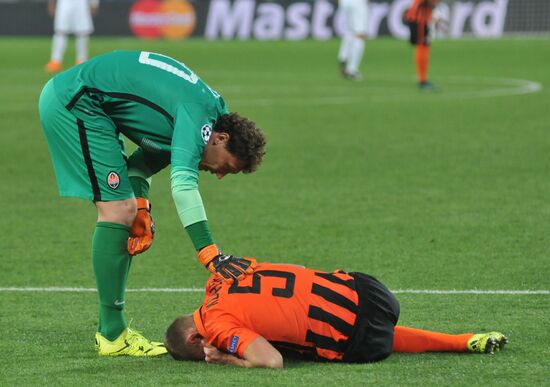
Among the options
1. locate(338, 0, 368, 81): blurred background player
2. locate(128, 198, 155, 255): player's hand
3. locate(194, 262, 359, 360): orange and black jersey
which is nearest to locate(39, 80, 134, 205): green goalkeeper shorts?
locate(128, 198, 155, 255): player's hand

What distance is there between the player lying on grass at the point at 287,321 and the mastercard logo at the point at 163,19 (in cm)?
2988

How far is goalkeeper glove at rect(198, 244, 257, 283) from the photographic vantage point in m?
5.81

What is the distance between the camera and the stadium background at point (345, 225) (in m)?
6.09

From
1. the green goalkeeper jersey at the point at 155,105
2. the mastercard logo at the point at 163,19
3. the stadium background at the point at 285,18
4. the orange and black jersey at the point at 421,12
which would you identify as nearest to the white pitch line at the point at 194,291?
the green goalkeeper jersey at the point at 155,105

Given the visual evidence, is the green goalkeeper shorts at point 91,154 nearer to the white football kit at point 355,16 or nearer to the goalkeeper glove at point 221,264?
the goalkeeper glove at point 221,264

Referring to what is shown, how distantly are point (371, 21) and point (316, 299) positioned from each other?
29895 mm

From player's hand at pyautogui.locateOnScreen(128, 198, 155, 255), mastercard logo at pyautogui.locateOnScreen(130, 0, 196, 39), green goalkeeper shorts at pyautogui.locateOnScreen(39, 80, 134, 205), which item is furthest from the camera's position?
mastercard logo at pyautogui.locateOnScreen(130, 0, 196, 39)

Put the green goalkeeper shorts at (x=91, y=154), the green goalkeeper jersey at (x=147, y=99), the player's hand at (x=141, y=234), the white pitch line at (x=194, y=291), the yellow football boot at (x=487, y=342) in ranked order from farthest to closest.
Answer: the white pitch line at (x=194, y=291) < the player's hand at (x=141, y=234) < the green goalkeeper shorts at (x=91, y=154) < the yellow football boot at (x=487, y=342) < the green goalkeeper jersey at (x=147, y=99)

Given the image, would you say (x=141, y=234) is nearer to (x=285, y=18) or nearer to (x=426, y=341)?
(x=426, y=341)

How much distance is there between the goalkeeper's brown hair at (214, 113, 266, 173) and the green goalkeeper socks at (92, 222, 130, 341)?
77 centimetres

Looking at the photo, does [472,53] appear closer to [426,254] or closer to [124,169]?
[426,254]

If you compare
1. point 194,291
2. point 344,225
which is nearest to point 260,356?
point 194,291

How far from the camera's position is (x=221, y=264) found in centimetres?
583

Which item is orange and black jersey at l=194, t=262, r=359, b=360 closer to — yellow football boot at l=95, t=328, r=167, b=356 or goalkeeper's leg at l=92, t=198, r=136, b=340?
yellow football boot at l=95, t=328, r=167, b=356
